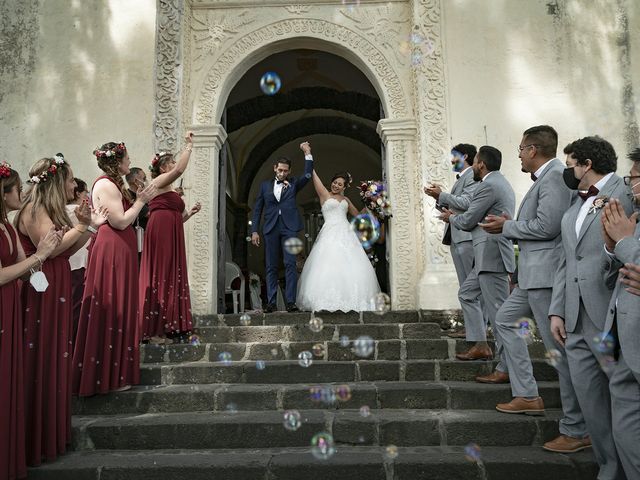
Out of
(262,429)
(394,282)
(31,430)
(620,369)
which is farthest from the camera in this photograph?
(394,282)

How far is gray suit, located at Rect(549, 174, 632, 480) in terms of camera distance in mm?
3074

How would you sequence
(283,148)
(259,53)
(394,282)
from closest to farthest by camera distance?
(394,282)
(259,53)
(283,148)

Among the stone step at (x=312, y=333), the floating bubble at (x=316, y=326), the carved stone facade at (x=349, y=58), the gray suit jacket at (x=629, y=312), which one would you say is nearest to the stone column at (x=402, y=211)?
the carved stone facade at (x=349, y=58)

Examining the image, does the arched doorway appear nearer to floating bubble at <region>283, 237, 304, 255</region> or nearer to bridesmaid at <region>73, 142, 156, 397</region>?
floating bubble at <region>283, 237, 304, 255</region>

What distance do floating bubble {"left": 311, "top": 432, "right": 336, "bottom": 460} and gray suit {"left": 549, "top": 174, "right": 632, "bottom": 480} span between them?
166 centimetres

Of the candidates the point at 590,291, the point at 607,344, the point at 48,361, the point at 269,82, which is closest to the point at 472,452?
the point at 607,344

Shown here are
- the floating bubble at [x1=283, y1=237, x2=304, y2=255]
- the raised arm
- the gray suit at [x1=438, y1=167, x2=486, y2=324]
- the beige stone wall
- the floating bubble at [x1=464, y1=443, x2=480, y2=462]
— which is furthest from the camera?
A: the beige stone wall

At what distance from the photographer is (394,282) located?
775 cm

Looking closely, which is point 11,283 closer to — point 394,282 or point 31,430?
point 31,430

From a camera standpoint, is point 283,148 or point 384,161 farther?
point 283,148

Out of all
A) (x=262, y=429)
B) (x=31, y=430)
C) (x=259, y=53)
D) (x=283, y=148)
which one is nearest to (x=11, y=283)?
(x=31, y=430)

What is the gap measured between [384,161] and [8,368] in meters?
6.32

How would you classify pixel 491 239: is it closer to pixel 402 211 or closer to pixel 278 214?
pixel 402 211

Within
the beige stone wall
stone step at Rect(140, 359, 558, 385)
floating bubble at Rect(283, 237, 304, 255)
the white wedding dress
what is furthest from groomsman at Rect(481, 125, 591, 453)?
the beige stone wall
